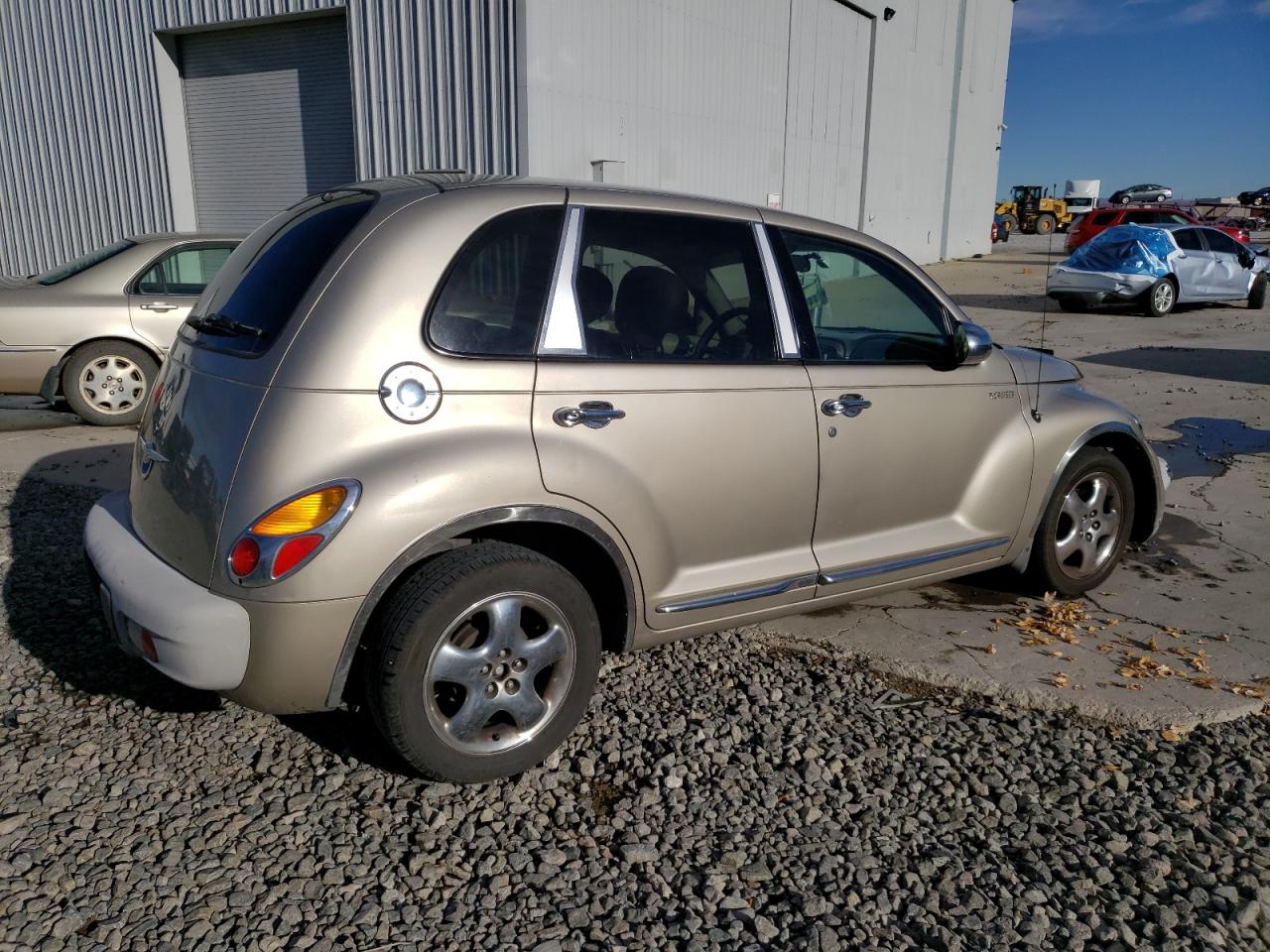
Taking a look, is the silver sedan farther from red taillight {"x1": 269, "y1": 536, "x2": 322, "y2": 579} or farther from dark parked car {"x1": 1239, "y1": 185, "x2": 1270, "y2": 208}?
dark parked car {"x1": 1239, "y1": 185, "x2": 1270, "y2": 208}

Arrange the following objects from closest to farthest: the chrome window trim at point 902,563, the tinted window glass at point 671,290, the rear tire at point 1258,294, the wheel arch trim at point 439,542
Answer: the wheel arch trim at point 439,542, the tinted window glass at point 671,290, the chrome window trim at point 902,563, the rear tire at point 1258,294

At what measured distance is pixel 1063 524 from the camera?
15.1ft

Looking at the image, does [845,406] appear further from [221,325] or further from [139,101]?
[139,101]

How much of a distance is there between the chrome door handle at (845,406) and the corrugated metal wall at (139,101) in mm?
9824

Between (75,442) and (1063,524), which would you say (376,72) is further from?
(1063,524)

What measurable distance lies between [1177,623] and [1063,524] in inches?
25.7

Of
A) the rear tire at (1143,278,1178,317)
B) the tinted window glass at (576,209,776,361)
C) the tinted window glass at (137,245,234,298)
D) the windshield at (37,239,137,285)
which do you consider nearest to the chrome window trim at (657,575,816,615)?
the tinted window glass at (576,209,776,361)

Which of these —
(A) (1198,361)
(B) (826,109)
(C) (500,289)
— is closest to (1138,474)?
(C) (500,289)

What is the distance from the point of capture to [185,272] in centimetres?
834

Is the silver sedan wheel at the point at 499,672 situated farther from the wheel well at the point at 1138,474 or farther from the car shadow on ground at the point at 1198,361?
the car shadow on ground at the point at 1198,361

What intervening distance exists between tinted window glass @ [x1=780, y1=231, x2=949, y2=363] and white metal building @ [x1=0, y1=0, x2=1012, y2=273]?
30.1 ft

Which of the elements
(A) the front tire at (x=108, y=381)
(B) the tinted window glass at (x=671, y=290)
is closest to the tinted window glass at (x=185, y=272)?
(A) the front tire at (x=108, y=381)

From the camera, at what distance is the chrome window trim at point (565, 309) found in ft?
10.0

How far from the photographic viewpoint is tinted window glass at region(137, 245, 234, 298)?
8172 millimetres
